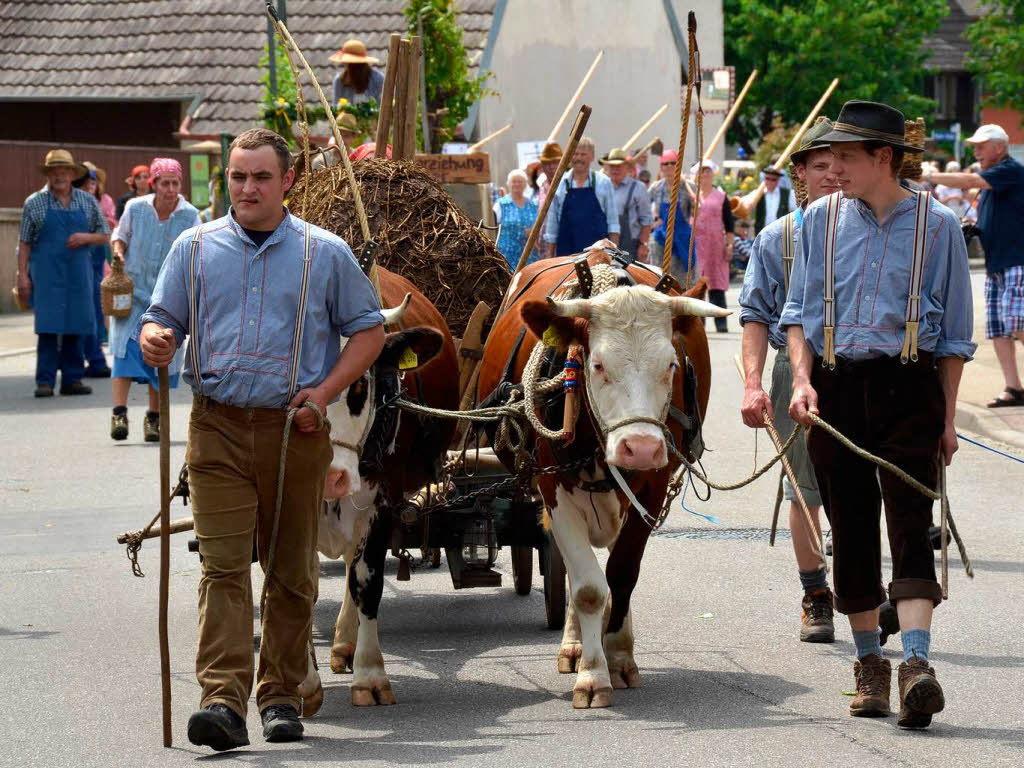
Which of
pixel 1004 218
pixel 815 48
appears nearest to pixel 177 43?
pixel 1004 218

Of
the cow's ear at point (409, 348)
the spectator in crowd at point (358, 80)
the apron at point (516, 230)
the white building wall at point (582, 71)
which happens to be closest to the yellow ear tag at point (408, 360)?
the cow's ear at point (409, 348)

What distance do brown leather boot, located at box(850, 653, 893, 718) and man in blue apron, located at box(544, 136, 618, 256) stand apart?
8.55m

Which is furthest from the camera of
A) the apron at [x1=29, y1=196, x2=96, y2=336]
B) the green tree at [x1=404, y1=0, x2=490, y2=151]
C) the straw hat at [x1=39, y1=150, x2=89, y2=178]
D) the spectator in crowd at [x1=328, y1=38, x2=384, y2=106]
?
the green tree at [x1=404, y1=0, x2=490, y2=151]

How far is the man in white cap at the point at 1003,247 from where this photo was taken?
590 inches

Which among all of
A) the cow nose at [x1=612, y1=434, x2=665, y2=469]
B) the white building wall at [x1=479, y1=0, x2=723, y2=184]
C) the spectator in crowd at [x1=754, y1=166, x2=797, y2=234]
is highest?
the white building wall at [x1=479, y1=0, x2=723, y2=184]

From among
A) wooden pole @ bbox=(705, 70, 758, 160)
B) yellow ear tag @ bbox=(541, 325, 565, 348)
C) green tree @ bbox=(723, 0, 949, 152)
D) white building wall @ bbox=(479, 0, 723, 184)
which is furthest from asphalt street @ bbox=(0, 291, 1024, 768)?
green tree @ bbox=(723, 0, 949, 152)

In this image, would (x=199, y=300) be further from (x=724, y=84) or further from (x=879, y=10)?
(x=879, y=10)

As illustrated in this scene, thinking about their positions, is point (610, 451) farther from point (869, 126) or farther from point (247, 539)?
point (869, 126)

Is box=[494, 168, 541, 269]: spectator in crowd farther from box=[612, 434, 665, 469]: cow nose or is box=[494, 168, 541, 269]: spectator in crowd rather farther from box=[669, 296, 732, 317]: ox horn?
box=[612, 434, 665, 469]: cow nose

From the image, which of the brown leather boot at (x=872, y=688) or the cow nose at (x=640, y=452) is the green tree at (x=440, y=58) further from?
the brown leather boot at (x=872, y=688)

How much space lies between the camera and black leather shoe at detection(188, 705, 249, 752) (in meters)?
5.99

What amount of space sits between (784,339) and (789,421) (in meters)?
0.57

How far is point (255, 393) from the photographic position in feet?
20.4

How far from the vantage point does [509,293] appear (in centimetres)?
875
